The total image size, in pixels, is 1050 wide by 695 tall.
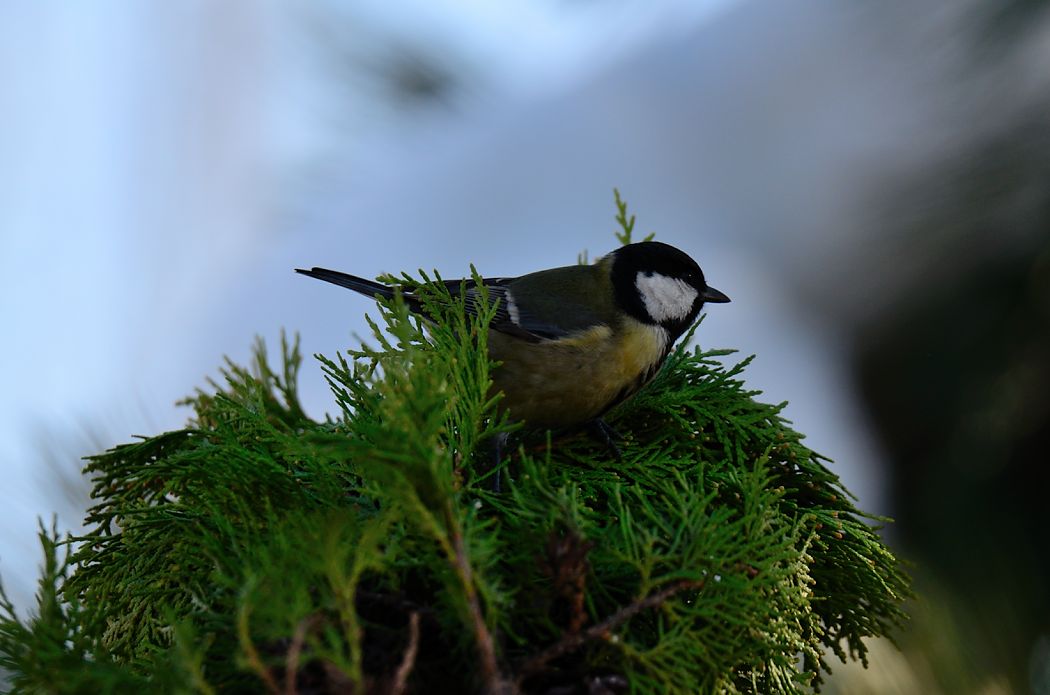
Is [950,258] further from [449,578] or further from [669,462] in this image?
[449,578]

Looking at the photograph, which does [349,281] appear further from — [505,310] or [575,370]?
[575,370]

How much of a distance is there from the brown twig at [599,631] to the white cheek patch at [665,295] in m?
0.53

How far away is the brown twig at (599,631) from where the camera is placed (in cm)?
38

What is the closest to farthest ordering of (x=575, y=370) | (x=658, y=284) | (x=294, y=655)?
(x=294, y=655) < (x=575, y=370) < (x=658, y=284)

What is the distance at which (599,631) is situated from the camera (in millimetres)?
398

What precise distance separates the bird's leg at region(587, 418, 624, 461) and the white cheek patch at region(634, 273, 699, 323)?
0.71 ft

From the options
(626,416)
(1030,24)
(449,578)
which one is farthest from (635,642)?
(1030,24)

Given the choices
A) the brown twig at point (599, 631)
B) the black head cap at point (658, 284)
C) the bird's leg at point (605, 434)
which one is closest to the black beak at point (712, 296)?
the black head cap at point (658, 284)

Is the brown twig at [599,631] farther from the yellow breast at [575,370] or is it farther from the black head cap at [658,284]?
the black head cap at [658,284]

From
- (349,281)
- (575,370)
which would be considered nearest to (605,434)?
(575,370)

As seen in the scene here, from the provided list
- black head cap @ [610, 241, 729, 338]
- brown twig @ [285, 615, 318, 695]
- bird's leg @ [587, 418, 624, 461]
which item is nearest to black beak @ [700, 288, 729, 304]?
black head cap @ [610, 241, 729, 338]

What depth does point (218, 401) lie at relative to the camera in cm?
66

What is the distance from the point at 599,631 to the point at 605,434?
0.33 metres

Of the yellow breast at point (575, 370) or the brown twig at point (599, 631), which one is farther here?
the yellow breast at point (575, 370)
